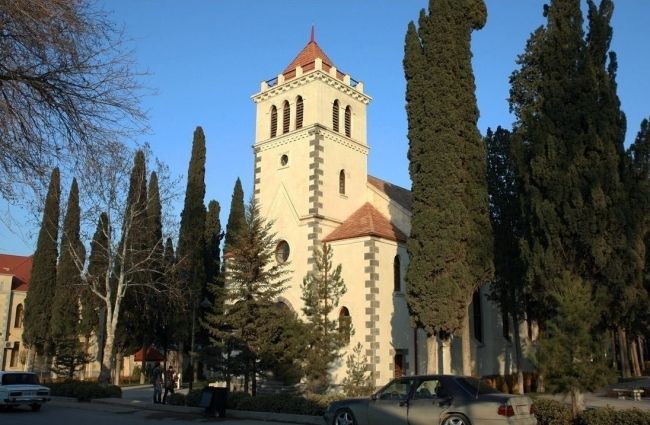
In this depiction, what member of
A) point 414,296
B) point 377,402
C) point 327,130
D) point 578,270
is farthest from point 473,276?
point 327,130

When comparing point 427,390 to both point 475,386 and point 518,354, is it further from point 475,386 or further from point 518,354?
point 518,354

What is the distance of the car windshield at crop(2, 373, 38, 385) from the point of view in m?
20.8

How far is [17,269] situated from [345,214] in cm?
4278

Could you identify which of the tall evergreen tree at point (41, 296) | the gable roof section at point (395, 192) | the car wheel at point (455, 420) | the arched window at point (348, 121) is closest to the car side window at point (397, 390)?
the car wheel at point (455, 420)

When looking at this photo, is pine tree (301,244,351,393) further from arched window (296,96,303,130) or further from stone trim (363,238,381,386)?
arched window (296,96,303,130)

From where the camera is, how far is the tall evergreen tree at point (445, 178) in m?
21.0

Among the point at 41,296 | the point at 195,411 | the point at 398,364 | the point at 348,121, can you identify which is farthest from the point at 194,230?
the point at 195,411

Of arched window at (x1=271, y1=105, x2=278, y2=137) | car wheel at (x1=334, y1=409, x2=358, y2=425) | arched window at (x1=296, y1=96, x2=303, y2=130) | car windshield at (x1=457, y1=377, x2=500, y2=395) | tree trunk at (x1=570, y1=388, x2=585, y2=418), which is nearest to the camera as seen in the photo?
car windshield at (x1=457, y1=377, x2=500, y2=395)

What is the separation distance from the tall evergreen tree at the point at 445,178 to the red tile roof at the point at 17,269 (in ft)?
146

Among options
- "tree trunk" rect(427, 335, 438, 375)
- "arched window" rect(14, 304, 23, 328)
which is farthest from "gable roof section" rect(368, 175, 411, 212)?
"arched window" rect(14, 304, 23, 328)

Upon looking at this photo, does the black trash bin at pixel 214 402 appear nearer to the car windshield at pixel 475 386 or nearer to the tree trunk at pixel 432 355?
the tree trunk at pixel 432 355

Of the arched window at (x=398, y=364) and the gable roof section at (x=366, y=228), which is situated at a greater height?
the gable roof section at (x=366, y=228)

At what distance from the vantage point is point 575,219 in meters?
16.5

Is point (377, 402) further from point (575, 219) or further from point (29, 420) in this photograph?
point (29, 420)
